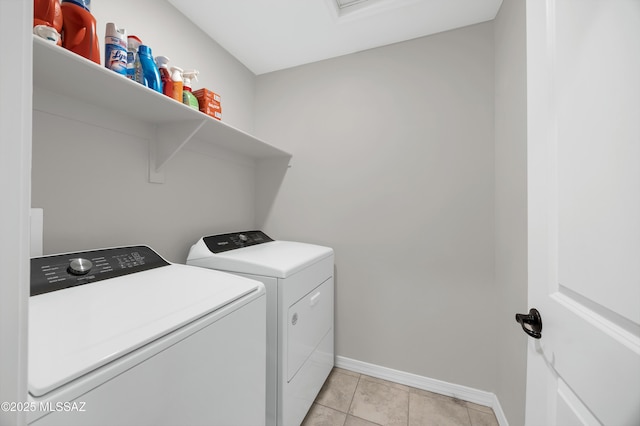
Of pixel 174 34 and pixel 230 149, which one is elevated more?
pixel 174 34

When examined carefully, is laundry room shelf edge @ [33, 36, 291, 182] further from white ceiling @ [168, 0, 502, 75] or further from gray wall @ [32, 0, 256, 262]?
white ceiling @ [168, 0, 502, 75]

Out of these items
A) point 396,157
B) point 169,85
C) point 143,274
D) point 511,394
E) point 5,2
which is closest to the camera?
point 5,2

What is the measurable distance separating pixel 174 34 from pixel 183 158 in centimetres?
76

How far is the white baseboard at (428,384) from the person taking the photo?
1603mm

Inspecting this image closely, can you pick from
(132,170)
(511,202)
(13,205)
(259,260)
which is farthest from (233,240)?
(511,202)

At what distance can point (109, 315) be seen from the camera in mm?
674

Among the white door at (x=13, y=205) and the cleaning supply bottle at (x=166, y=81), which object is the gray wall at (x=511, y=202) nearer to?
the white door at (x=13, y=205)

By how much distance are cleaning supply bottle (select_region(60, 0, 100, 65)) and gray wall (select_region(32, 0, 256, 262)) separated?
0.85 feet

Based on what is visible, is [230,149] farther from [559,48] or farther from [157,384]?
[559,48]

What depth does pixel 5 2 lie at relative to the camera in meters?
0.28

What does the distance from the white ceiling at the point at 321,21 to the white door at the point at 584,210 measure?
1.02m

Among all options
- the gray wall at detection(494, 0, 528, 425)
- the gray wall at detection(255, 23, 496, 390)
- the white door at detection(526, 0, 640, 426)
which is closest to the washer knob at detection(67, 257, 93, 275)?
the gray wall at detection(255, 23, 496, 390)

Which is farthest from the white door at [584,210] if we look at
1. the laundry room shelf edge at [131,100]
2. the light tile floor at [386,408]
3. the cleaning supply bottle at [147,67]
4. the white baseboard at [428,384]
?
the cleaning supply bottle at [147,67]

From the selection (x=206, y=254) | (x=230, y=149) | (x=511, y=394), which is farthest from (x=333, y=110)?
(x=511, y=394)
